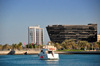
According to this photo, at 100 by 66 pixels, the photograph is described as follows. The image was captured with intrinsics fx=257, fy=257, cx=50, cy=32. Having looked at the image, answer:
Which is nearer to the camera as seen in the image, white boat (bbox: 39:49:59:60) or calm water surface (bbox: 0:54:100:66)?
calm water surface (bbox: 0:54:100:66)

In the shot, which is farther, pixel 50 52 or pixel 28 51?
pixel 28 51

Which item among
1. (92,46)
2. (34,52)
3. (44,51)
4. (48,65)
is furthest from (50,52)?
(92,46)

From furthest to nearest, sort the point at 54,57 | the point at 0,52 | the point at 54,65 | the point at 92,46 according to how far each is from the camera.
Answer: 1. the point at 92,46
2. the point at 0,52
3. the point at 54,57
4. the point at 54,65

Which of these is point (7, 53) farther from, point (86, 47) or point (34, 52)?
point (86, 47)

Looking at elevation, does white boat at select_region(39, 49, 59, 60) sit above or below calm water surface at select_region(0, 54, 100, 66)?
above

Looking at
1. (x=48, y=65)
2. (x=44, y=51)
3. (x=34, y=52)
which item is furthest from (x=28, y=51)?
(x=48, y=65)

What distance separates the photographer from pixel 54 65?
64.8 meters

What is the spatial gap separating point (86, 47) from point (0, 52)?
66.9 metres

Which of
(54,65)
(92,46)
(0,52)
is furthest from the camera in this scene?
(92,46)

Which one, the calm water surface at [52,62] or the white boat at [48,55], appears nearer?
the calm water surface at [52,62]

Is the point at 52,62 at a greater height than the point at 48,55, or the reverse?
the point at 48,55

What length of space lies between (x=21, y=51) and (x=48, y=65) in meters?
115

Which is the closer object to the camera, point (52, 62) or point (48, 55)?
point (52, 62)

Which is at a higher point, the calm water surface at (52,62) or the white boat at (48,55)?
the white boat at (48,55)
